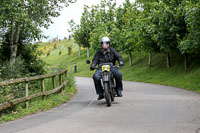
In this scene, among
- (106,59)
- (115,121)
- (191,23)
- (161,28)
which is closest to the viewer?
(115,121)

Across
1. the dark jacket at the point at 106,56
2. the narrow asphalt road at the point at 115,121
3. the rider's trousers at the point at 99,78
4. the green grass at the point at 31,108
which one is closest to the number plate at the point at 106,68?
the rider's trousers at the point at 99,78

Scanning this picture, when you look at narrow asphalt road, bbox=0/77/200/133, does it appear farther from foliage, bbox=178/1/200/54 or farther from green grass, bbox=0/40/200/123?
foliage, bbox=178/1/200/54

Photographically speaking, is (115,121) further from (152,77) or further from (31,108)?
(152,77)

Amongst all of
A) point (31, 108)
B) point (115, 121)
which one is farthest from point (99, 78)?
point (115, 121)

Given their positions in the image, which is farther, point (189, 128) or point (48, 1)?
point (48, 1)

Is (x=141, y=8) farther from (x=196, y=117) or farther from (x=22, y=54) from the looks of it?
(x=196, y=117)

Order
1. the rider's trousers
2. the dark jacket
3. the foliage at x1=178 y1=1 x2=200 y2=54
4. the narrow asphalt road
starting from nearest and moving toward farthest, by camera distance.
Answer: the narrow asphalt road → the rider's trousers → the dark jacket → the foliage at x1=178 y1=1 x2=200 y2=54

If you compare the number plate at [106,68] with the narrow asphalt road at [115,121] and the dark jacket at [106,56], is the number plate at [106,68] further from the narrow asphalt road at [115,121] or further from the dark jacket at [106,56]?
the narrow asphalt road at [115,121]

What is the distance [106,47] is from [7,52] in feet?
27.8

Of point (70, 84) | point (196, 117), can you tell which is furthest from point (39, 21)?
point (196, 117)

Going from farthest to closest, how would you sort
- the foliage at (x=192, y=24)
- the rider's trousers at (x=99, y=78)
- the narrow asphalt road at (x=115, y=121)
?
the foliage at (x=192, y=24) < the rider's trousers at (x=99, y=78) < the narrow asphalt road at (x=115, y=121)

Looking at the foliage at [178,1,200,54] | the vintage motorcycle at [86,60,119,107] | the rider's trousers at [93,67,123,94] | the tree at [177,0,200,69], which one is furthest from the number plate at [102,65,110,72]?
the tree at [177,0,200,69]

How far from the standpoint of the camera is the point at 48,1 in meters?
17.4

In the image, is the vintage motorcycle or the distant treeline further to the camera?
the distant treeline
